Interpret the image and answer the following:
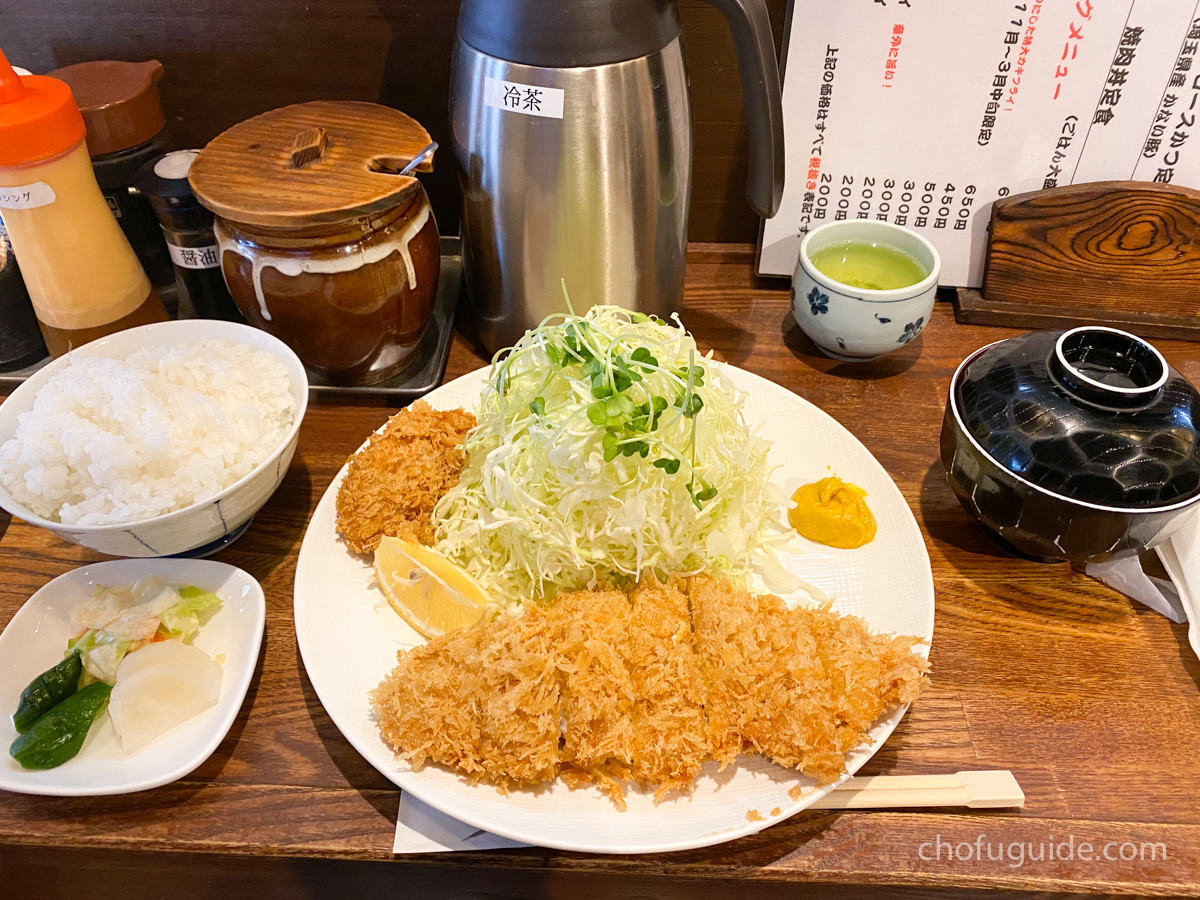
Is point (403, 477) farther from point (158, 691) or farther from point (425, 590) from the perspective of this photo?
point (158, 691)

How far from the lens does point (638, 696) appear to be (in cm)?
127

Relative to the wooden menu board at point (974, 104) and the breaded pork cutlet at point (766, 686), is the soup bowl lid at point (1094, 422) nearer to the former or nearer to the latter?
the breaded pork cutlet at point (766, 686)

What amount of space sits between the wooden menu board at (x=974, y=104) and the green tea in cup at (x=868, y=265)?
0.14 meters

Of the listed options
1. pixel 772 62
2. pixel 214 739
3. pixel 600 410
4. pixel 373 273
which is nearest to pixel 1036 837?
pixel 600 410

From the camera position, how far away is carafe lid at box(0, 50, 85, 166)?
157 cm

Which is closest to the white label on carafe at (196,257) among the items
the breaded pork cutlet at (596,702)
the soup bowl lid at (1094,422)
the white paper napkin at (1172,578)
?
the breaded pork cutlet at (596,702)

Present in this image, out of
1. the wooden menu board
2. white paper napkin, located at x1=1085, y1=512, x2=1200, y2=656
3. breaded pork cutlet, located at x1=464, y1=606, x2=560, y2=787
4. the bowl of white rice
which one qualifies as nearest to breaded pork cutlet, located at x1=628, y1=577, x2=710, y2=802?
breaded pork cutlet, located at x1=464, y1=606, x2=560, y2=787

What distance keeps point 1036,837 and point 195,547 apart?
155 cm

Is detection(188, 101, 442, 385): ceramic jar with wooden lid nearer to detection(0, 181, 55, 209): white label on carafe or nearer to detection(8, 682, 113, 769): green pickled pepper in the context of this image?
detection(0, 181, 55, 209): white label on carafe

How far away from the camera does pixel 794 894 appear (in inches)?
58.8

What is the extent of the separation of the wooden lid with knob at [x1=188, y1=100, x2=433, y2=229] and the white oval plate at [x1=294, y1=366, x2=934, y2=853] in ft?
1.50

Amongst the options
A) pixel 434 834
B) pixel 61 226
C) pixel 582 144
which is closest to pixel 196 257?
pixel 61 226

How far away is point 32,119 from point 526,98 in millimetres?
971

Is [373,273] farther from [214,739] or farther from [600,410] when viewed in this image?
[214,739]
